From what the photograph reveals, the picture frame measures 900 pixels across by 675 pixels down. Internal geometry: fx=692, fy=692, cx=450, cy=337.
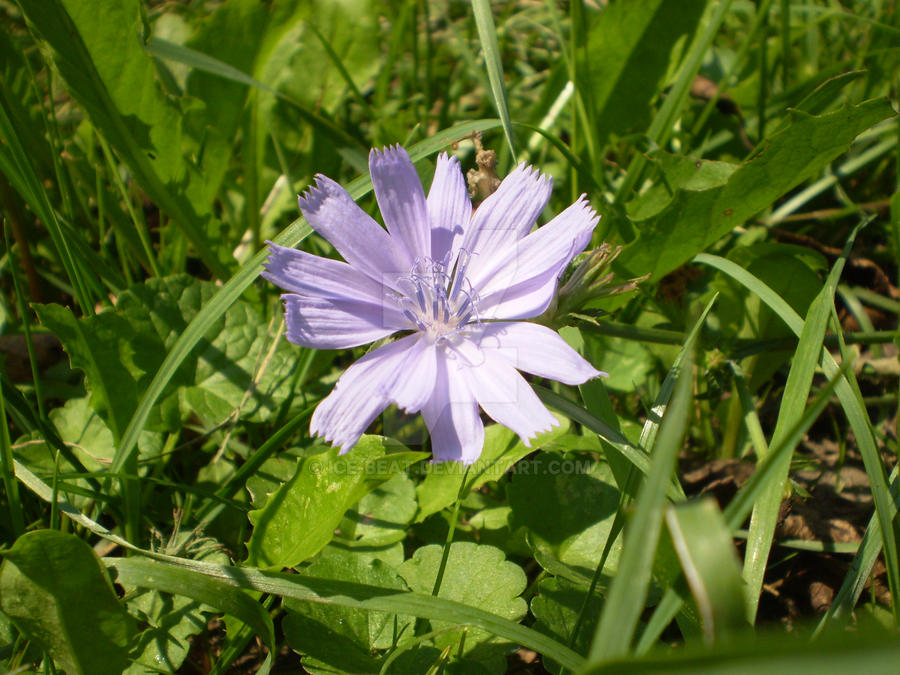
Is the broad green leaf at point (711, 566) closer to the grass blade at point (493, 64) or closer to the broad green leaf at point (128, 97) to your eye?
the grass blade at point (493, 64)

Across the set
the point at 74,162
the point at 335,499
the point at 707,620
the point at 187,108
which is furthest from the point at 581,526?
the point at 74,162

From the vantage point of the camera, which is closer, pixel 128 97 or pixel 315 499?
pixel 315 499

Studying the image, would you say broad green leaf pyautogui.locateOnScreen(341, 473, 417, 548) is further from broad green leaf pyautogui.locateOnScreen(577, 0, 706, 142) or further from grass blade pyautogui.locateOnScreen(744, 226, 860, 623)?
broad green leaf pyautogui.locateOnScreen(577, 0, 706, 142)

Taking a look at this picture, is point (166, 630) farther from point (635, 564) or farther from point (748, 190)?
point (748, 190)

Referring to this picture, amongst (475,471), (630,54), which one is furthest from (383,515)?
(630,54)

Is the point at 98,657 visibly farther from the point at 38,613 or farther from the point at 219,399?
the point at 219,399

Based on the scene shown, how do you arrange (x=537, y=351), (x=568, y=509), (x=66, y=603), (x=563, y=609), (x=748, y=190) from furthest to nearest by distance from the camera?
(x=748, y=190)
(x=568, y=509)
(x=563, y=609)
(x=537, y=351)
(x=66, y=603)
